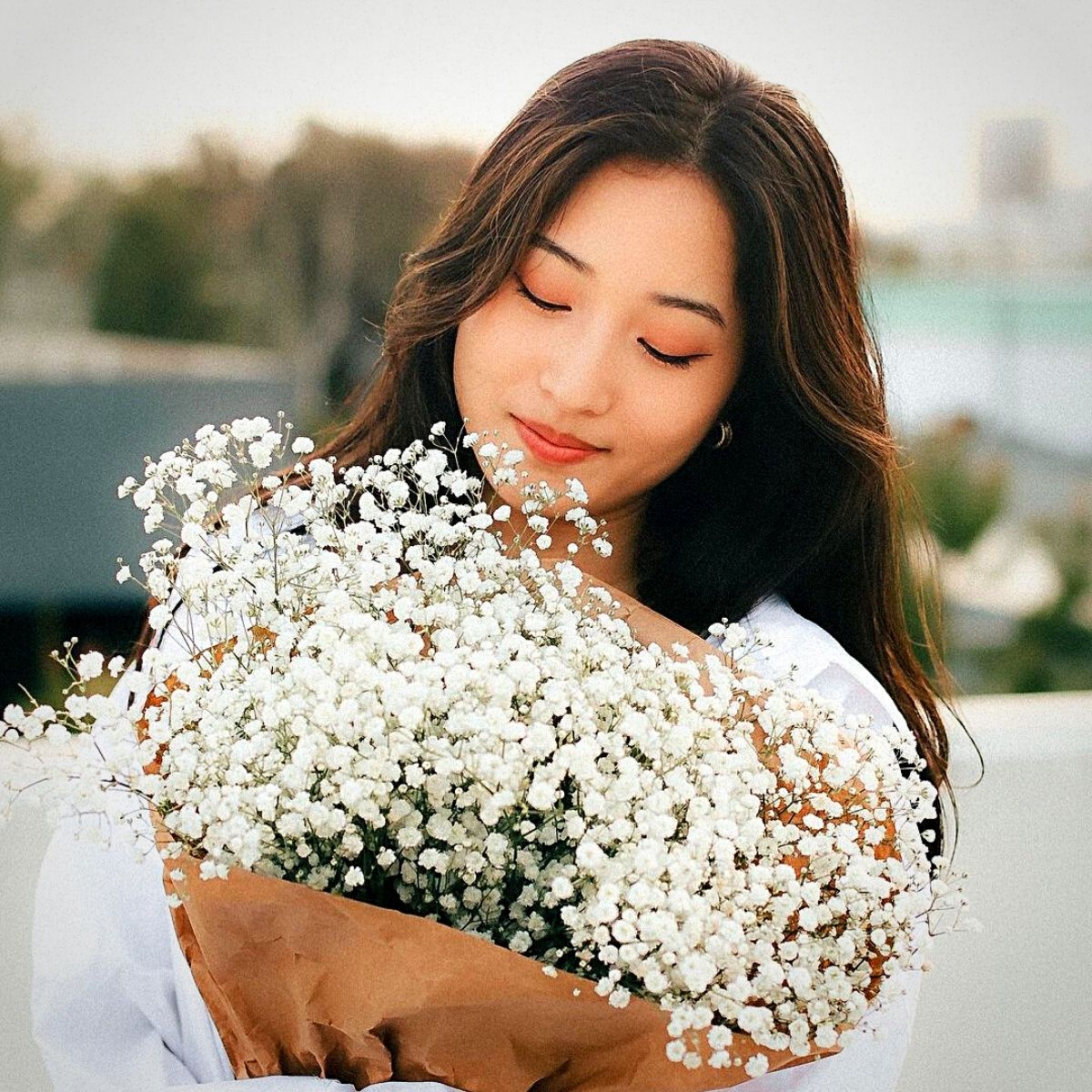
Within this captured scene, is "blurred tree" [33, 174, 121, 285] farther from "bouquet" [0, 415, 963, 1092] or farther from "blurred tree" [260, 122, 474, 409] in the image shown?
"bouquet" [0, 415, 963, 1092]

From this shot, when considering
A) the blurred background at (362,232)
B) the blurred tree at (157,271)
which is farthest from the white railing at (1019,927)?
the blurred tree at (157,271)

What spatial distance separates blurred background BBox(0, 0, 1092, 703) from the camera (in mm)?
Answer: 4656

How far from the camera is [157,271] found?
7129mm

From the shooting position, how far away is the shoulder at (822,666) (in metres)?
1.29

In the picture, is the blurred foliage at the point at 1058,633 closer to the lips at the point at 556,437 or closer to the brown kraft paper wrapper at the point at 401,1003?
the lips at the point at 556,437

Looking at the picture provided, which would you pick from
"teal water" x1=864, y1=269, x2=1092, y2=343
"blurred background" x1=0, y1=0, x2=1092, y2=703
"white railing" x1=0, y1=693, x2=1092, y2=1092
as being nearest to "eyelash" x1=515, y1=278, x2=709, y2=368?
"white railing" x1=0, y1=693, x2=1092, y2=1092

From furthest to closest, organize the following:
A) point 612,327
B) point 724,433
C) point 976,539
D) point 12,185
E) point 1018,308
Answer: point 1018,308, point 12,185, point 976,539, point 724,433, point 612,327

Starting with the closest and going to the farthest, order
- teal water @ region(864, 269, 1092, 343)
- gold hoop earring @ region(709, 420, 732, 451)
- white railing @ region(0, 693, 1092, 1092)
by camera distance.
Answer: gold hoop earring @ region(709, 420, 732, 451) → white railing @ region(0, 693, 1092, 1092) → teal water @ region(864, 269, 1092, 343)

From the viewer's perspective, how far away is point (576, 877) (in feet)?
2.58

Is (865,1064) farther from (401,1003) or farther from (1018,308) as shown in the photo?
(1018,308)

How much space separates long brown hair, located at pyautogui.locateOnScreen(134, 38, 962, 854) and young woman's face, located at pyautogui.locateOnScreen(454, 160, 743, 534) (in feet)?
0.07

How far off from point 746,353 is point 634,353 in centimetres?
15

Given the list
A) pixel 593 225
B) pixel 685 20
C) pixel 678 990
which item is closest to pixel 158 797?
pixel 678 990

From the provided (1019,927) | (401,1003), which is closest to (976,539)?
(1019,927)
